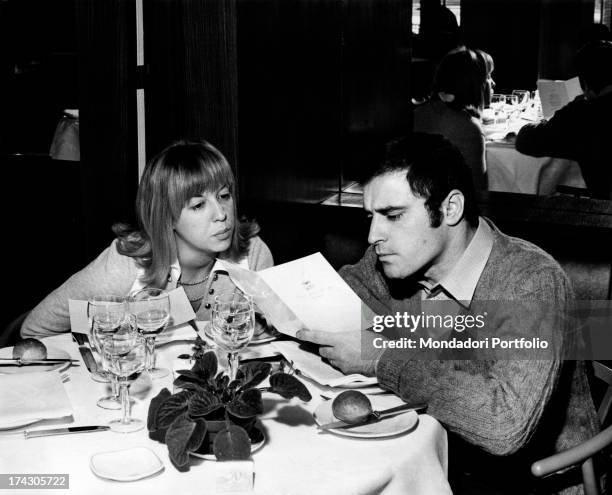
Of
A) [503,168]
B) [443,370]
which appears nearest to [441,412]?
[443,370]

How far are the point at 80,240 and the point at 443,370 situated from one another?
341 centimetres

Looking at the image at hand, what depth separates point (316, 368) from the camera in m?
2.00

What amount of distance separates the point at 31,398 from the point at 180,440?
1.58 ft

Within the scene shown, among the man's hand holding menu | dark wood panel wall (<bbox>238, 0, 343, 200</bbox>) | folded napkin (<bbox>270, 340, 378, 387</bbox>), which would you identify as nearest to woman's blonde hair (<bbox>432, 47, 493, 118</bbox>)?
dark wood panel wall (<bbox>238, 0, 343, 200</bbox>)

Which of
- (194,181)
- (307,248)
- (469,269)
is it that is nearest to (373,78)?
(307,248)

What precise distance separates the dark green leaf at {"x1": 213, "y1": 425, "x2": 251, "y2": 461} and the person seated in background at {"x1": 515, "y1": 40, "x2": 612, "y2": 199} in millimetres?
2793

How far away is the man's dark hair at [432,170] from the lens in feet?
6.92

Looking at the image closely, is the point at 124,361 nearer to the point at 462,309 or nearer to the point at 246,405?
the point at 246,405

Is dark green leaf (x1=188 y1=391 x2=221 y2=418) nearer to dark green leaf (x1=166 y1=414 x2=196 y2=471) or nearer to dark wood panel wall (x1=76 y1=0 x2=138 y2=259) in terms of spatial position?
dark green leaf (x1=166 y1=414 x2=196 y2=471)

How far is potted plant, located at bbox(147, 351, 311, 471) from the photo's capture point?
1.45 m

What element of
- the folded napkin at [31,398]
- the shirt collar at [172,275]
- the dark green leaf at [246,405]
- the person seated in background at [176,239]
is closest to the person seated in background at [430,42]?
the person seated in background at [176,239]

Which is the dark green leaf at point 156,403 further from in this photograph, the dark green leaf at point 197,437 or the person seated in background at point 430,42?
the person seated in background at point 430,42

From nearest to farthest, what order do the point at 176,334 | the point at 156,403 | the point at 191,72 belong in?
1. the point at 156,403
2. the point at 176,334
3. the point at 191,72

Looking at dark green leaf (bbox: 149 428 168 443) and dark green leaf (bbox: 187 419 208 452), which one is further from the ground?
dark green leaf (bbox: 187 419 208 452)
